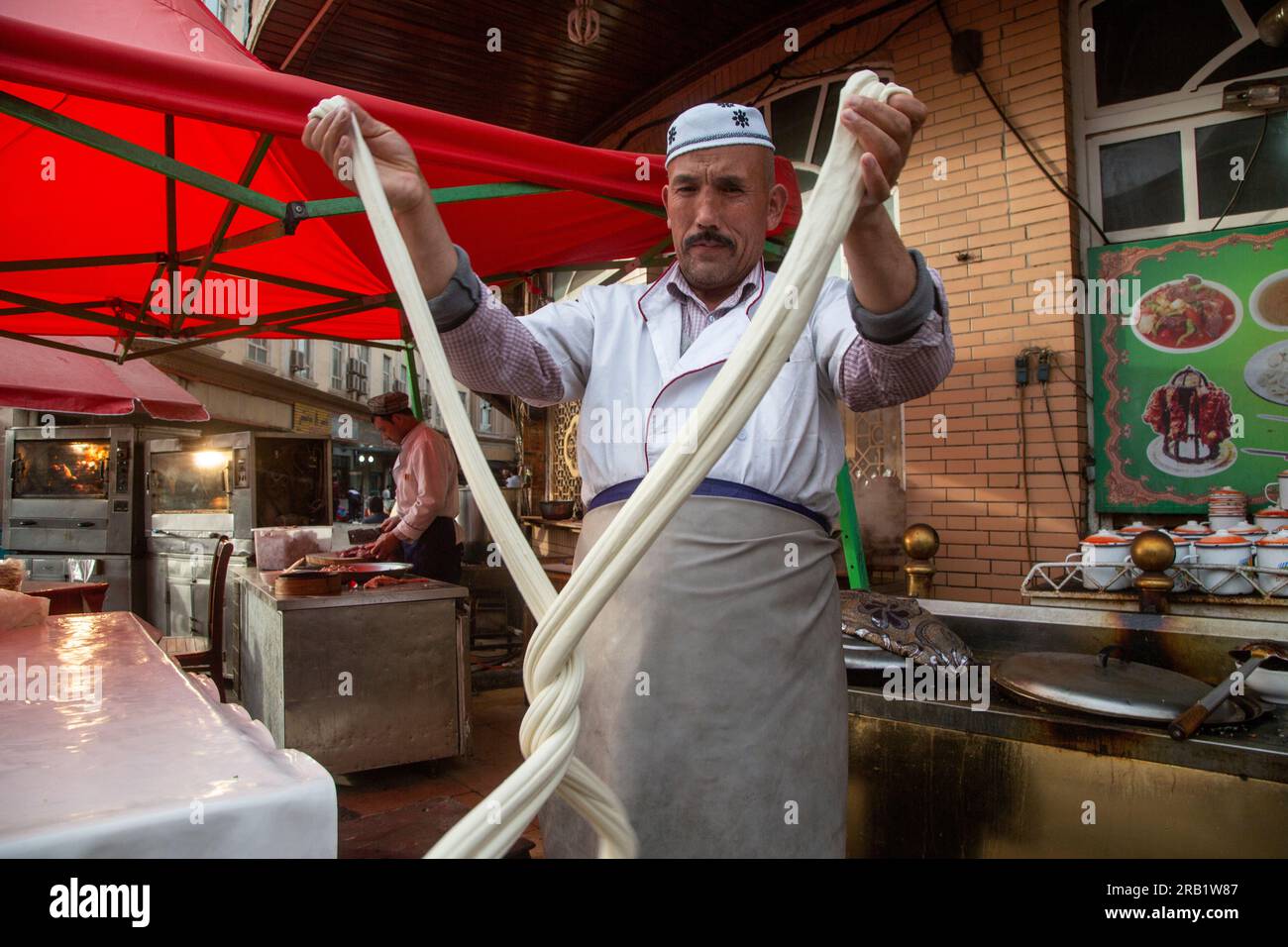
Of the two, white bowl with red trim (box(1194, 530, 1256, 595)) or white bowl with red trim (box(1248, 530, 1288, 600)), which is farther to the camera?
white bowl with red trim (box(1194, 530, 1256, 595))

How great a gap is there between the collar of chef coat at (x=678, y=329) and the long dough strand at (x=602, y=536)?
0.61 metres

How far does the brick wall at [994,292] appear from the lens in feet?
13.2

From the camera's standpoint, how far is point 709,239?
143 cm

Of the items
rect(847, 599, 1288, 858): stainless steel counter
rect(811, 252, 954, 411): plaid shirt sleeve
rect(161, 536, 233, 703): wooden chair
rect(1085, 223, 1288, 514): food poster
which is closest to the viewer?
rect(811, 252, 954, 411): plaid shirt sleeve

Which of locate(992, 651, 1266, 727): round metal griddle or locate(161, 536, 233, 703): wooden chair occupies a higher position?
locate(992, 651, 1266, 727): round metal griddle

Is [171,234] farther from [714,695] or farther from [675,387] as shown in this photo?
[714,695]

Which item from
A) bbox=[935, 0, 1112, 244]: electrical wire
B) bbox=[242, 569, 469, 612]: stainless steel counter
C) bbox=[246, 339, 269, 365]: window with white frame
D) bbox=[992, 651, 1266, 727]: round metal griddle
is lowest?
bbox=[242, 569, 469, 612]: stainless steel counter

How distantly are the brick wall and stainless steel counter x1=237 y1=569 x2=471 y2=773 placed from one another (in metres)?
2.75

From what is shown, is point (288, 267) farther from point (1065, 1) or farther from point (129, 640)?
point (1065, 1)

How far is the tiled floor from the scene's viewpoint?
1.75m

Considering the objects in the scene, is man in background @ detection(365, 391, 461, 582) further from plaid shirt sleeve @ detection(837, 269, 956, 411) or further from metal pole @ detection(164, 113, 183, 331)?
plaid shirt sleeve @ detection(837, 269, 956, 411)

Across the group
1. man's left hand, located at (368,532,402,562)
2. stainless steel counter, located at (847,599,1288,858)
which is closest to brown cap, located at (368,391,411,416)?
man's left hand, located at (368,532,402,562)

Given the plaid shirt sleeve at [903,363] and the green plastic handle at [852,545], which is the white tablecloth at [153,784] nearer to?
the plaid shirt sleeve at [903,363]

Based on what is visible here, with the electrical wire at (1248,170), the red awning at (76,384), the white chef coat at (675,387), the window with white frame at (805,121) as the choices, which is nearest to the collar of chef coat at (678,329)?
the white chef coat at (675,387)
